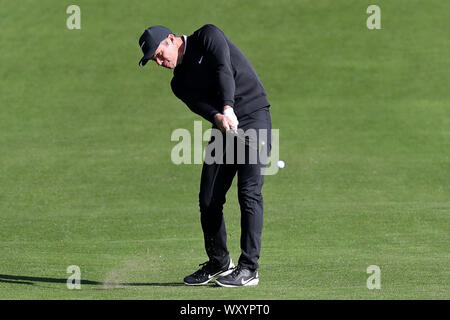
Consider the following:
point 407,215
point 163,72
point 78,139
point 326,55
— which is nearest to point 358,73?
point 326,55

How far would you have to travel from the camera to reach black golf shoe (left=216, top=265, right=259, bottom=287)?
310 inches

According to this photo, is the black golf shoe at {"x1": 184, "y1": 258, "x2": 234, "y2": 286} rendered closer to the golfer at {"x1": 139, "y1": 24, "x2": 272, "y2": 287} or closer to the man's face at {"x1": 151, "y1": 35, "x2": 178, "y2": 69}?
the golfer at {"x1": 139, "y1": 24, "x2": 272, "y2": 287}

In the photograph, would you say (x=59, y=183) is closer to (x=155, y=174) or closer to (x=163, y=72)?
(x=155, y=174)

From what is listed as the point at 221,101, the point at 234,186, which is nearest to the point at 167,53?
the point at 221,101

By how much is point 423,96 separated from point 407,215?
40.4 ft

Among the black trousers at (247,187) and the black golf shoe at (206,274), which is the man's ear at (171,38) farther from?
the black golf shoe at (206,274)

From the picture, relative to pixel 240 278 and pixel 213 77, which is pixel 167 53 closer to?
pixel 213 77

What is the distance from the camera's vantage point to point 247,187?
25.8 ft

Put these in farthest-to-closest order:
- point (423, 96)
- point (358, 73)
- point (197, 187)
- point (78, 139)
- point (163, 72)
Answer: point (163, 72) < point (358, 73) < point (423, 96) < point (78, 139) < point (197, 187)

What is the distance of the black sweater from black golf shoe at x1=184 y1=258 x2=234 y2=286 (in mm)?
1498

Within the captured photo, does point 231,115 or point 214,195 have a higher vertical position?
point 231,115

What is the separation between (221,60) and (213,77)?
0.24m

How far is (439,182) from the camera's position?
56.2 ft

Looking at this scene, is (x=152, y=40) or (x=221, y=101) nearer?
(x=152, y=40)
